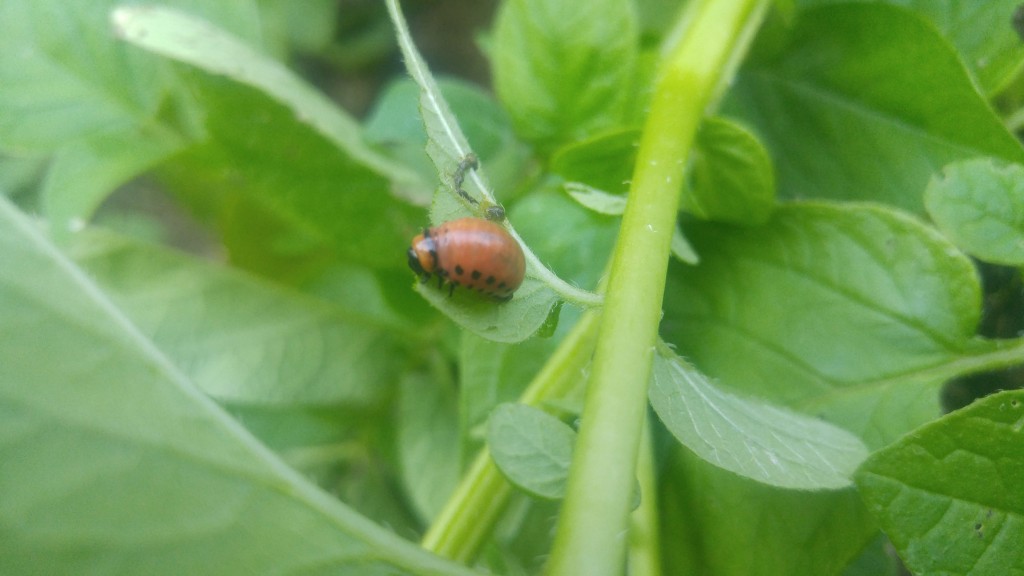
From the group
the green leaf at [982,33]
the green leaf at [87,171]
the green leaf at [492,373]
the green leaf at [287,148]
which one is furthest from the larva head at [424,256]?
the green leaf at [982,33]

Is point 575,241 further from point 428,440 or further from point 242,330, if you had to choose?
point 242,330

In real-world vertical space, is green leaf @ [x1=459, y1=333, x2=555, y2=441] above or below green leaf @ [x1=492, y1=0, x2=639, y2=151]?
below

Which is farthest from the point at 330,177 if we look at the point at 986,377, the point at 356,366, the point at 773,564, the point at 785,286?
the point at 986,377

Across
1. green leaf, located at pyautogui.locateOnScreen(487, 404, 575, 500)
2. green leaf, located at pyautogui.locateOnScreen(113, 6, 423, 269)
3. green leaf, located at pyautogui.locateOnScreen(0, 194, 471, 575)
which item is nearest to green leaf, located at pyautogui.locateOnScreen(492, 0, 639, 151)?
green leaf, located at pyautogui.locateOnScreen(113, 6, 423, 269)

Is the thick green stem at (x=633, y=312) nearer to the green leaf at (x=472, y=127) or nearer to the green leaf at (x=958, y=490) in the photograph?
the green leaf at (x=958, y=490)

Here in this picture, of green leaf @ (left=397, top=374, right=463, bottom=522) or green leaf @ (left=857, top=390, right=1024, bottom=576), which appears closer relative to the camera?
green leaf @ (left=857, top=390, right=1024, bottom=576)

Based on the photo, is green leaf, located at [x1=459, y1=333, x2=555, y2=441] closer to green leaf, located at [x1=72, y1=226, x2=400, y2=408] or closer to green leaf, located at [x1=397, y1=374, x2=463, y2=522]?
green leaf, located at [x1=397, y1=374, x2=463, y2=522]

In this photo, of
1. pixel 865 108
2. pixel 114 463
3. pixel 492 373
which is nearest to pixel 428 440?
pixel 492 373
